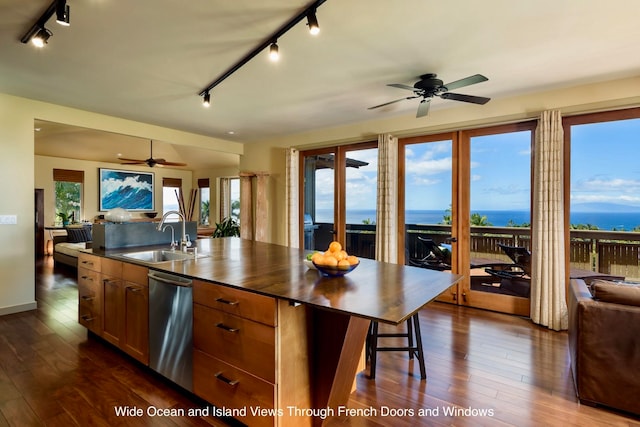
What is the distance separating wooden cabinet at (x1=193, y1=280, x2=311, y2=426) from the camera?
62.2 inches

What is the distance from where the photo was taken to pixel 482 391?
7.23 feet

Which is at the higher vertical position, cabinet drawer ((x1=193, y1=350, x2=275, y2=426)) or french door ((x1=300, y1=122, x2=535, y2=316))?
french door ((x1=300, y1=122, x2=535, y2=316))

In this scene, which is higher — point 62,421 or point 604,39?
point 604,39

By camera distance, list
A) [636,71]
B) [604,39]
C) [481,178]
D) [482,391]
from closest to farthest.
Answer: [482,391], [604,39], [636,71], [481,178]

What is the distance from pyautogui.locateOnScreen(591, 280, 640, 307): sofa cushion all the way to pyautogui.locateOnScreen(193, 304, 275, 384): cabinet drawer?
2.09 metres

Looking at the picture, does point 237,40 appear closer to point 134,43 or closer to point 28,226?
point 134,43

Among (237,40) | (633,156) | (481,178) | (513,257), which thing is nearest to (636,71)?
(633,156)

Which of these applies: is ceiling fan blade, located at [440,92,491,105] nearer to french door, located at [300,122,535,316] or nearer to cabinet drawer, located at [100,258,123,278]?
french door, located at [300,122,535,316]

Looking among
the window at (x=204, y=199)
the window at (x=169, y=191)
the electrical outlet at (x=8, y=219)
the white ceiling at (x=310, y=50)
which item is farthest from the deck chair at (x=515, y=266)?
the window at (x=169, y=191)

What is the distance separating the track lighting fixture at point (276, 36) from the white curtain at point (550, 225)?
2866 millimetres

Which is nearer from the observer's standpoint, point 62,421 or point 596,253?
point 62,421

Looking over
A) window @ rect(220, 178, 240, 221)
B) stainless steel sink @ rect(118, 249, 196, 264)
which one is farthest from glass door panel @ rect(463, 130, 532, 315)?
window @ rect(220, 178, 240, 221)

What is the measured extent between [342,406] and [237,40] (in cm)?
274

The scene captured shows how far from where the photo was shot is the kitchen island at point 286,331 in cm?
156
